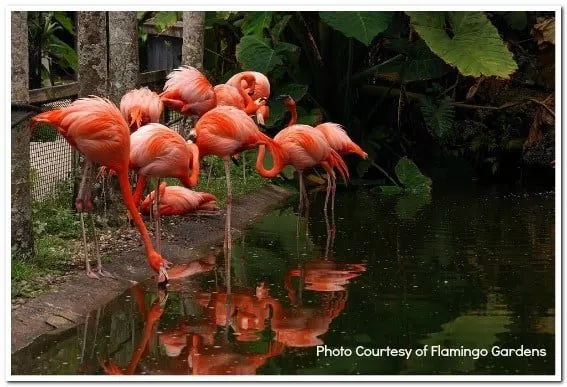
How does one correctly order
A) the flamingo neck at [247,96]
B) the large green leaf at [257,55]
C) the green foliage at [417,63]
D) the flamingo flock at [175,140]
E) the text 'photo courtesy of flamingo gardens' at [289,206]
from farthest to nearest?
the green foliage at [417,63], the large green leaf at [257,55], the flamingo neck at [247,96], the flamingo flock at [175,140], the text 'photo courtesy of flamingo gardens' at [289,206]

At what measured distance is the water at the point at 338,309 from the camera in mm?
4996

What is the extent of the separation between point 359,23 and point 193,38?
163 centimetres

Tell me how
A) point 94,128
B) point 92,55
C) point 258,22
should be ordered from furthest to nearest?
point 258,22 → point 92,55 → point 94,128

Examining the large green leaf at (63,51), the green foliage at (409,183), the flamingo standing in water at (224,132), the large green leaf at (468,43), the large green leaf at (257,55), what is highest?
the large green leaf at (468,43)

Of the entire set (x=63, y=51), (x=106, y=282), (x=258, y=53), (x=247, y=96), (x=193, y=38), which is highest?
(x=193, y=38)

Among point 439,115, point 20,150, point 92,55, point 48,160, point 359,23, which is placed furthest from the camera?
point 439,115

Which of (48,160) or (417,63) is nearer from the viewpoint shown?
(48,160)

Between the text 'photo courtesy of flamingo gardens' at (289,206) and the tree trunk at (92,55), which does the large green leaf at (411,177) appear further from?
the tree trunk at (92,55)

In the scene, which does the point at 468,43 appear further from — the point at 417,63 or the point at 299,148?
the point at 299,148

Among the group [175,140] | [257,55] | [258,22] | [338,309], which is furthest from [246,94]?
[338,309]

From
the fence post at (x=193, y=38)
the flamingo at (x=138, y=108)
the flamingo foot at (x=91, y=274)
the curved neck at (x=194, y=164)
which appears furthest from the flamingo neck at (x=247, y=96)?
the flamingo foot at (x=91, y=274)

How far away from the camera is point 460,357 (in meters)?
5.03

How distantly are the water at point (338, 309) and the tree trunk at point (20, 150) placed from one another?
0.67 m

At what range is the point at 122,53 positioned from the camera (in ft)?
26.1
